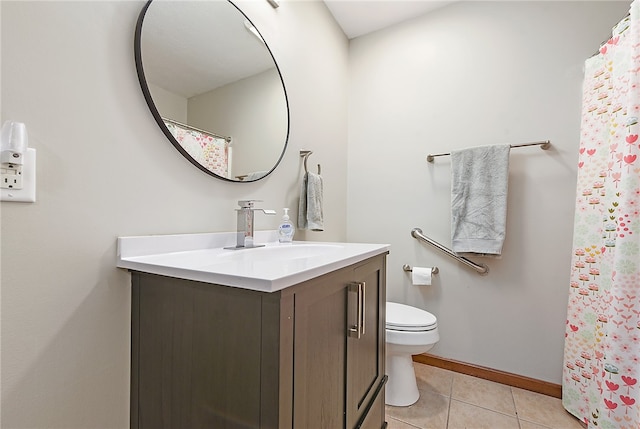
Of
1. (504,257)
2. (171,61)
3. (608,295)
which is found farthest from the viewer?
(504,257)

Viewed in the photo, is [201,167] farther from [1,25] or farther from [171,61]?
[1,25]

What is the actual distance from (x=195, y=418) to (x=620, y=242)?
1590 mm

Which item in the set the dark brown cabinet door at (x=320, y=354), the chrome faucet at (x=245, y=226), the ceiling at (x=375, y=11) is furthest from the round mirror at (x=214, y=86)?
the ceiling at (x=375, y=11)

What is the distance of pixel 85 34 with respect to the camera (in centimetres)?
69

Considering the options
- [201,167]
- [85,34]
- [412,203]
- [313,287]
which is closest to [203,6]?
[85,34]

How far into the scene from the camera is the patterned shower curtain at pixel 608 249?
1.08 m

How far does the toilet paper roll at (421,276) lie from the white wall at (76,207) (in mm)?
1376

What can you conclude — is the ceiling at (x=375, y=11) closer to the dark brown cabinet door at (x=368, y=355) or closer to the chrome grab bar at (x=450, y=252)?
the chrome grab bar at (x=450, y=252)

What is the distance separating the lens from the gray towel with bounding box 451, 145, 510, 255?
1591 mm

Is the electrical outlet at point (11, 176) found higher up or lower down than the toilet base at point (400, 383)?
higher up

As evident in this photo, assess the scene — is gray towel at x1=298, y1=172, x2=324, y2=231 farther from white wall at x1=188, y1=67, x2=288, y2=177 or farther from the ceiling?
the ceiling

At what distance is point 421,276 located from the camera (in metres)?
1.76

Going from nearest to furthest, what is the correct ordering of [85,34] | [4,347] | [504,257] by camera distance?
1. [4,347]
2. [85,34]
3. [504,257]

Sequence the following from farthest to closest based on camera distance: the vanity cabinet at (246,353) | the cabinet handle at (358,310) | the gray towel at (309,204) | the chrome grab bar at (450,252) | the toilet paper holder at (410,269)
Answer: the toilet paper holder at (410,269)
the chrome grab bar at (450,252)
the gray towel at (309,204)
the cabinet handle at (358,310)
the vanity cabinet at (246,353)
